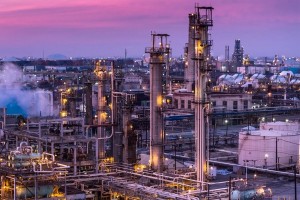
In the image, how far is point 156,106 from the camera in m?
19.1

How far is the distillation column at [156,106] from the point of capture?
732 inches

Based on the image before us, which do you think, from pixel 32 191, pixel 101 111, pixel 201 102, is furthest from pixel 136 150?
pixel 32 191

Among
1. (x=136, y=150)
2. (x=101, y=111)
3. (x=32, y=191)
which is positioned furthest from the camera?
(x=136, y=150)

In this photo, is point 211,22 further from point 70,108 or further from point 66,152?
point 70,108

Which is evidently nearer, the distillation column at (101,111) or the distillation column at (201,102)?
the distillation column at (201,102)

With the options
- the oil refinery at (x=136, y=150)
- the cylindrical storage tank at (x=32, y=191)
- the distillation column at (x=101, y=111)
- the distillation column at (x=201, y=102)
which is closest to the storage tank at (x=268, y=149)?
the oil refinery at (x=136, y=150)

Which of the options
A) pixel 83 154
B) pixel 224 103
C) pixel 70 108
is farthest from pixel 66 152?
pixel 224 103

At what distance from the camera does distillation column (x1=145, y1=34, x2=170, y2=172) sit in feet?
61.0

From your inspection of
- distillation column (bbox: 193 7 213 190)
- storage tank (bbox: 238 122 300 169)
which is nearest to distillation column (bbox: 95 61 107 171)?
distillation column (bbox: 193 7 213 190)

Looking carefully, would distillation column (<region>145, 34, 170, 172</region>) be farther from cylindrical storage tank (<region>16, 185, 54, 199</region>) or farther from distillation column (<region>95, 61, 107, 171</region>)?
cylindrical storage tank (<region>16, 185, 54, 199</region>)

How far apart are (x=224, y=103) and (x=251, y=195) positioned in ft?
97.5

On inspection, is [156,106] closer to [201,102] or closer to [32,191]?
[201,102]

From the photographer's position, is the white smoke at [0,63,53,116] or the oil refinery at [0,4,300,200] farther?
the white smoke at [0,63,53,116]

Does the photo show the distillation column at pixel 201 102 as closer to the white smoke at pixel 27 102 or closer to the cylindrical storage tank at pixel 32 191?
the cylindrical storage tank at pixel 32 191
